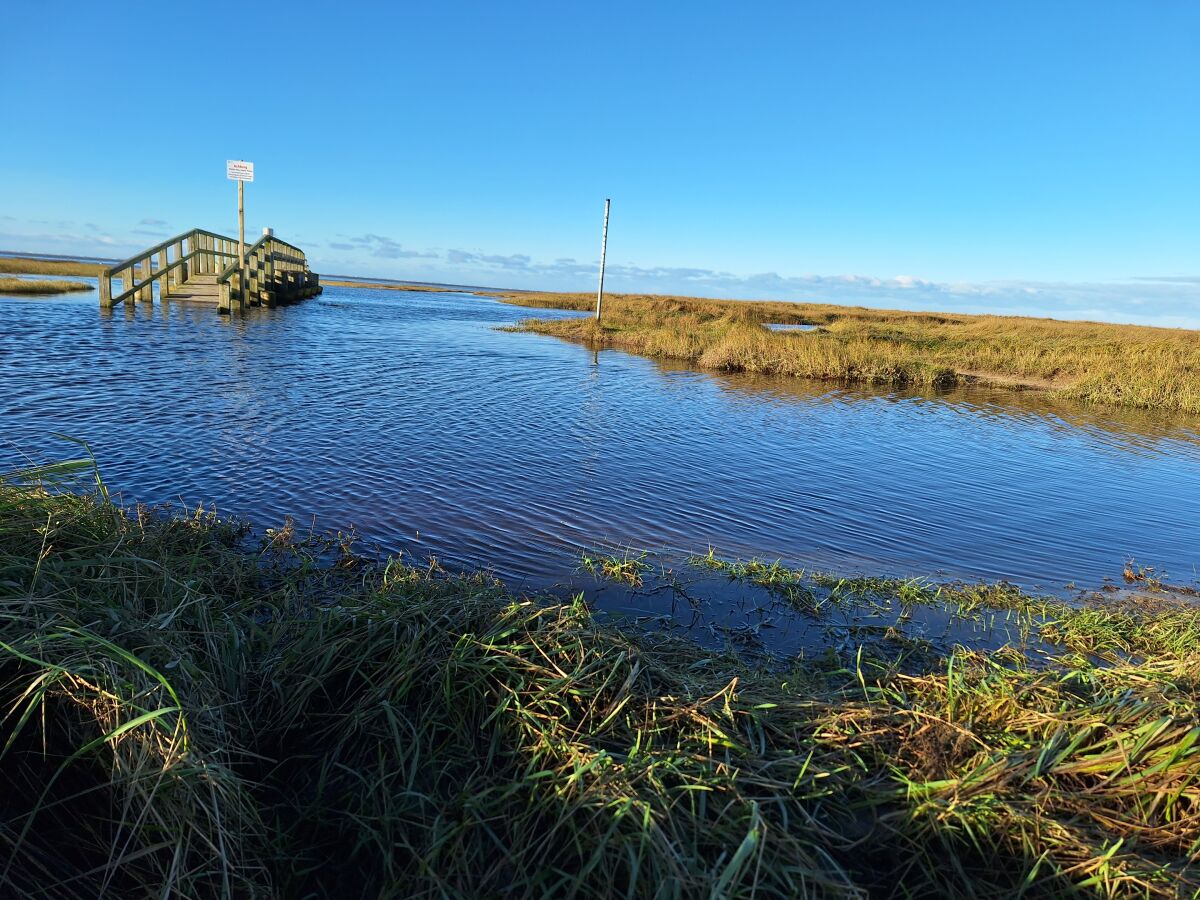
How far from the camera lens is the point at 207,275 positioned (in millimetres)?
27875

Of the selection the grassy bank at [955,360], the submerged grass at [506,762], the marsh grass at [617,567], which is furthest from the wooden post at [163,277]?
the submerged grass at [506,762]

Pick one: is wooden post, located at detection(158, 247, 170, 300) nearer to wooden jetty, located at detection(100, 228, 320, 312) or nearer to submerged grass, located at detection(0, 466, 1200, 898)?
wooden jetty, located at detection(100, 228, 320, 312)

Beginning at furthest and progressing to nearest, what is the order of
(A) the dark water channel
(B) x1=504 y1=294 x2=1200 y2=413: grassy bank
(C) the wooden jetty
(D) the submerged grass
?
(C) the wooden jetty < (B) x1=504 y1=294 x2=1200 y2=413: grassy bank < (A) the dark water channel < (D) the submerged grass

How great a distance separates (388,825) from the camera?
2.32 metres

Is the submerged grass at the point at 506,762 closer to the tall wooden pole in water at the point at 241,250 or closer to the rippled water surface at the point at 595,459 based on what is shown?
the rippled water surface at the point at 595,459

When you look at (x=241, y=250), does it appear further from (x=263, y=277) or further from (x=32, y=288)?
(x=32, y=288)

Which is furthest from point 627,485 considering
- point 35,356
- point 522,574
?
point 35,356

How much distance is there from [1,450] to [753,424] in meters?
11.0

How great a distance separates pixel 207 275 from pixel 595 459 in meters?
26.0

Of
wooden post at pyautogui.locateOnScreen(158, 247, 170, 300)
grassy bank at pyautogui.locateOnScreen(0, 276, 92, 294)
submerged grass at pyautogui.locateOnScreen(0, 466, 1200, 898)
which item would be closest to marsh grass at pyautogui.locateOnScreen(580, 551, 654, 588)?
submerged grass at pyautogui.locateOnScreen(0, 466, 1200, 898)

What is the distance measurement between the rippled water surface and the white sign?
417 inches

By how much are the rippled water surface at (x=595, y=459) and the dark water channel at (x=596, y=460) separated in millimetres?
44

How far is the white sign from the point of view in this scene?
25234 mm

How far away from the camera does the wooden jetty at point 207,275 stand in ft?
77.4
